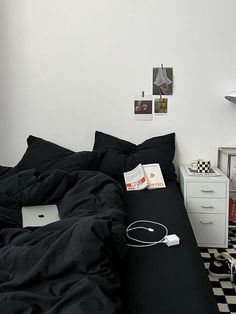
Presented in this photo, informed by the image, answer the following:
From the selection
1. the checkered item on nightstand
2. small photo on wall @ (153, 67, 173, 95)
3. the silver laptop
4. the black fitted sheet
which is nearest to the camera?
the black fitted sheet

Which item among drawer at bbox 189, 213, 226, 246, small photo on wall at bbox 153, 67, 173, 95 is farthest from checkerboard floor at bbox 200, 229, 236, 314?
small photo on wall at bbox 153, 67, 173, 95

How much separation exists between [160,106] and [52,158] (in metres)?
1.01

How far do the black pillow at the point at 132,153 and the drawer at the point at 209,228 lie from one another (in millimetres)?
382

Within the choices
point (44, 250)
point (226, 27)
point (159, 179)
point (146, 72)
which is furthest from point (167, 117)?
point (44, 250)

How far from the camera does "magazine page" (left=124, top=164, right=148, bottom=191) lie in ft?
8.52

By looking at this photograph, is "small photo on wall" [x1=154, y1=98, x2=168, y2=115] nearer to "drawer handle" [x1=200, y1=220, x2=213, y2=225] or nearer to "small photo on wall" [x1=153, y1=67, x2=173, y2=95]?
"small photo on wall" [x1=153, y1=67, x2=173, y2=95]

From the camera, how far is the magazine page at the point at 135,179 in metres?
2.60

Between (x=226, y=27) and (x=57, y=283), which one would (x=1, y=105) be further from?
(x=57, y=283)

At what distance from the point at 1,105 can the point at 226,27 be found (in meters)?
2.03

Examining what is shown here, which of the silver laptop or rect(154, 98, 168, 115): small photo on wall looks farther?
rect(154, 98, 168, 115): small photo on wall

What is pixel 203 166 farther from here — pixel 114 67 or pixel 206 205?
pixel 114 67

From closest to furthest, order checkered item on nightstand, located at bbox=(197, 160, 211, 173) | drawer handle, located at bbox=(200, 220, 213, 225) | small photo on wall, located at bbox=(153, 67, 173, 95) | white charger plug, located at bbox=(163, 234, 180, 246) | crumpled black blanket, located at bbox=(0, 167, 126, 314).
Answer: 1. crumpled black blanket, located at bbox=(0, 167, 126, 314)
2. white charger plug, located at bbox=(163, 234, 180, 246)
3. drawer handle, located at bbox=(200, 220, 213, 225)
4. checkered item on nightstand, located at bbox=(197, 160, 211, 173)
5. small photo on wall, located at bbox=(153, 67, 173, 95)

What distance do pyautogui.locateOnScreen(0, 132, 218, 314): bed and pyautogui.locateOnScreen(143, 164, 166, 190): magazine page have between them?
376 millimetres

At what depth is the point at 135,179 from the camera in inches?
105
